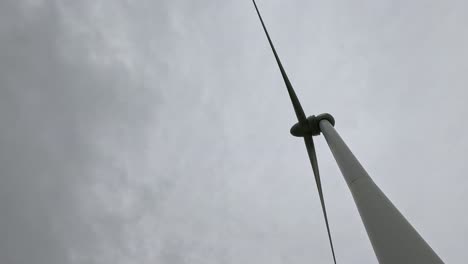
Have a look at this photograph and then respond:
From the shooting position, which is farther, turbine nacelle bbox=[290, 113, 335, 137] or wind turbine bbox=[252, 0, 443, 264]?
turbine nacelle bbox=[290, 113, 335, 137]

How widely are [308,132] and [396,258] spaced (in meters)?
16.2

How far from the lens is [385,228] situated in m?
7.95

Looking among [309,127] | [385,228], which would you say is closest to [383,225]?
[385,228]

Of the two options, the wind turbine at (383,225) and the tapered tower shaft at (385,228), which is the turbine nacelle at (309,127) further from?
the tapered tower shaft at (385,228)

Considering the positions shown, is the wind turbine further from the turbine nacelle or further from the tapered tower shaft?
the turbine nacelle

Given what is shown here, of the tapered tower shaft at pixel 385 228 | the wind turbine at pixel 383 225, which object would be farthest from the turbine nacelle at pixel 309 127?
the tapered tower shaft at pixel 385 228

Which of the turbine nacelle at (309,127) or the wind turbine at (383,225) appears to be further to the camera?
the turbine nacelle at (309,127)

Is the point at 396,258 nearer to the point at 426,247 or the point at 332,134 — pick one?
the point at 426,247

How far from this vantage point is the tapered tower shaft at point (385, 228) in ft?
22.7

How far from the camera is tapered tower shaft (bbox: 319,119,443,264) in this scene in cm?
692

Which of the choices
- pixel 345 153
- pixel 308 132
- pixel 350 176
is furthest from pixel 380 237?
pixel 308 132

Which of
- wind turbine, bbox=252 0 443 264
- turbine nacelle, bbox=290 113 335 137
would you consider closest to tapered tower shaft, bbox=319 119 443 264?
wind turbine, bbox=252 0 443 264

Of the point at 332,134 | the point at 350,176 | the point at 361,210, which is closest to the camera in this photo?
the point at 361,210

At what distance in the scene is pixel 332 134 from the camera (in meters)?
15.9
